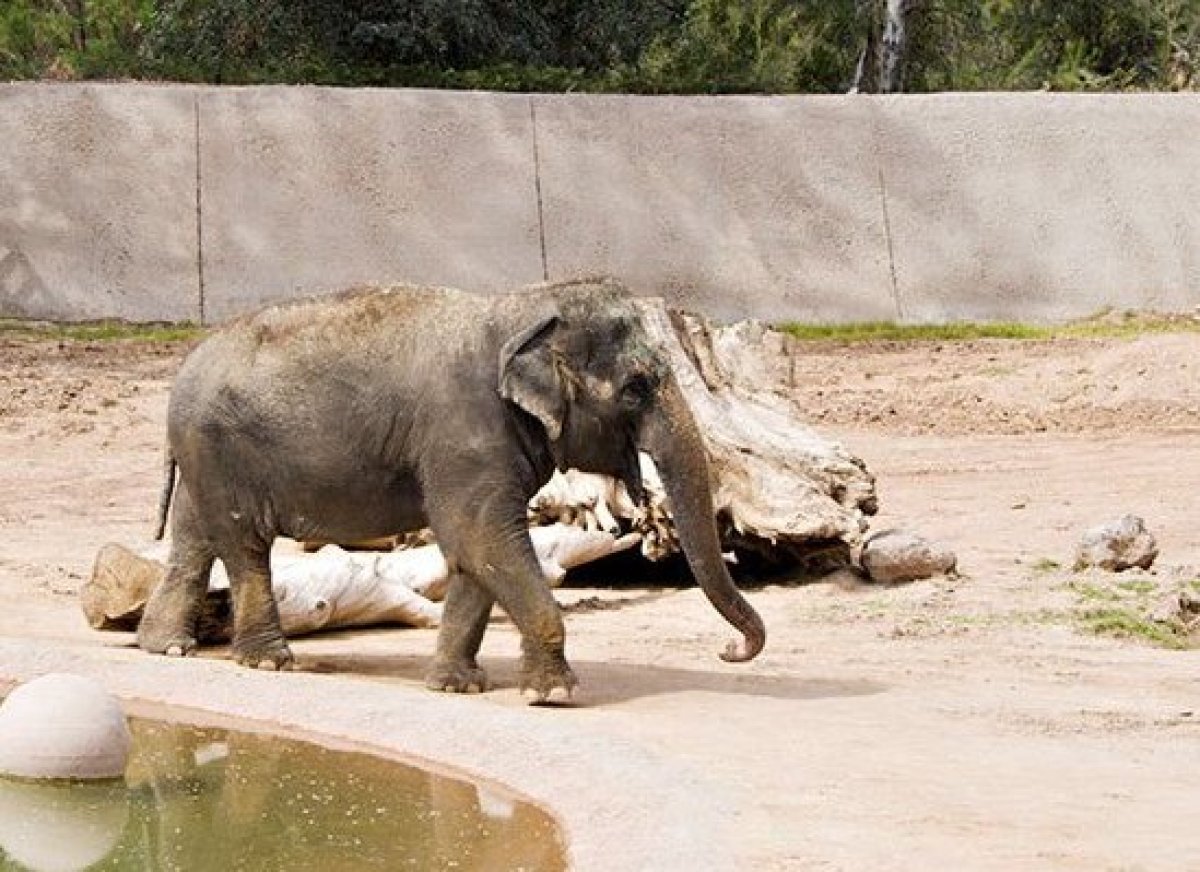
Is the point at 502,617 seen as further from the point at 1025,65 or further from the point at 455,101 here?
the point at 1025,65

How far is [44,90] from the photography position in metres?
22.8

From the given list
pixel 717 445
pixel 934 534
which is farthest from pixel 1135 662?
pixel 934 534

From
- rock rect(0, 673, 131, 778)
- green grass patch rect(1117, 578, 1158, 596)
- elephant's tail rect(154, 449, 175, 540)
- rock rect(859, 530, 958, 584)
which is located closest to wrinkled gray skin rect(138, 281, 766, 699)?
elephant's tail rect(154, 449, 175, 540)

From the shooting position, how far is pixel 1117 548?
14.3m

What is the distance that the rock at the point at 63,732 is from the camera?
9.59 metres

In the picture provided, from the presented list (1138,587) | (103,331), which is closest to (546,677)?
(1138,587)

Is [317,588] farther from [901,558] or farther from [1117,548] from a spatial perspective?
[1117,548]

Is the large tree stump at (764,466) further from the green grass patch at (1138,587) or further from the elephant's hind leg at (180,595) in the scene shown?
the elephant's hind leg at (180,595)

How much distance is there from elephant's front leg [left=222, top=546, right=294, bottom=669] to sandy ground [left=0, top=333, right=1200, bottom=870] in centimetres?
24

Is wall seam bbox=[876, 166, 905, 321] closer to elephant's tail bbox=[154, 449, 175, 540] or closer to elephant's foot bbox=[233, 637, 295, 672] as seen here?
elephant's tail bbox=[154, 449, 175, 540]

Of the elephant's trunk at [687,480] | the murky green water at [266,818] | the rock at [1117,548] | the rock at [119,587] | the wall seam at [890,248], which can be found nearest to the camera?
the murky green water at [266,818]

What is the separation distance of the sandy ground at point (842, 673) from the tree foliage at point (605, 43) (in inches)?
330

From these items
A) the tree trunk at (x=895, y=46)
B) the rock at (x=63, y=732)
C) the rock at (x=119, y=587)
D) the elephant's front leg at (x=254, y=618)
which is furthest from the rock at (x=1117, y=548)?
the tree trunk at (x=895, y=46)

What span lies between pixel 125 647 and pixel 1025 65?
2337cm
